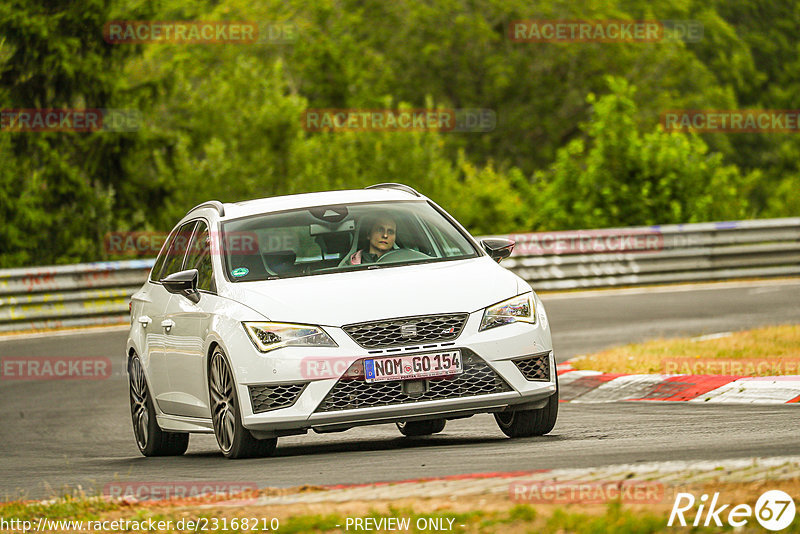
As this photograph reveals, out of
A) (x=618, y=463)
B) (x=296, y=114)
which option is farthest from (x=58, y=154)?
(x=618, y=463)

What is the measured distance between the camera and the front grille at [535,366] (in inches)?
344

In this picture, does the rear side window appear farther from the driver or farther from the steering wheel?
the steering wheel

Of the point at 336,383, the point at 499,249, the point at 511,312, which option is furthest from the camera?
the point at 499,249

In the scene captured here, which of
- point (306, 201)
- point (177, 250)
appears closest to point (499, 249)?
point (306, 201)

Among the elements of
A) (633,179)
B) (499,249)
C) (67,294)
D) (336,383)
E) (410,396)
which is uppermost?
(499,249)

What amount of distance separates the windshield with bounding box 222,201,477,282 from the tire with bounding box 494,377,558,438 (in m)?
1.07

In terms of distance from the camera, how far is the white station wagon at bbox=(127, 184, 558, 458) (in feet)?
27.6

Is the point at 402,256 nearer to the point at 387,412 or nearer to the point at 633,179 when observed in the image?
the point at 387,412

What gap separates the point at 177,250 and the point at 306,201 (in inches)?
51.1

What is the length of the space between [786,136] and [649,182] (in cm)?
4094

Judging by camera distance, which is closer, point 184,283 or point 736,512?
point 736,512

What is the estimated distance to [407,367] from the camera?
838 cm

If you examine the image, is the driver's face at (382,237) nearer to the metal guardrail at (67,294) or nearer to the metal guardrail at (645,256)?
the metal guardrail at (67,294)

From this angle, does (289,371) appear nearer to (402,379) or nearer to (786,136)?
(402,379)
